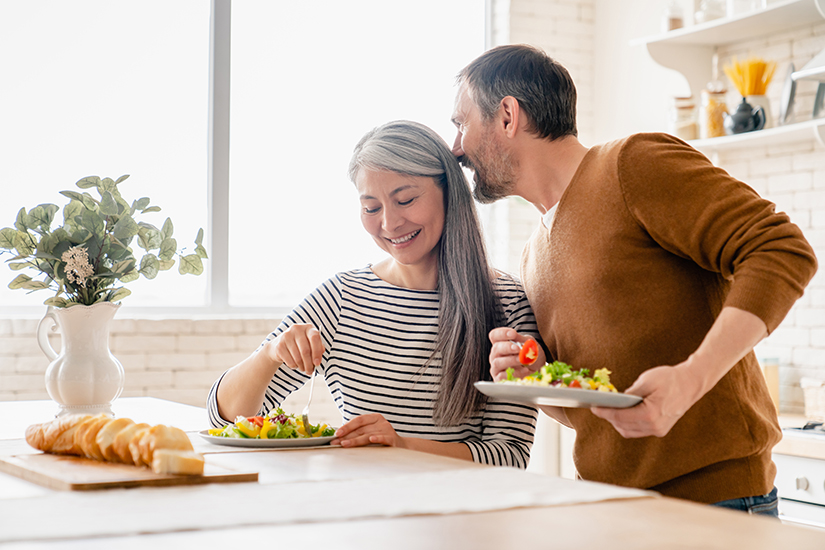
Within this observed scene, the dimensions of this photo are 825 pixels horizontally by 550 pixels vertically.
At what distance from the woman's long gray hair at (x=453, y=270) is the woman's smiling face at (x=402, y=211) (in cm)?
2

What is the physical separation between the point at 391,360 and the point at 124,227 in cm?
71

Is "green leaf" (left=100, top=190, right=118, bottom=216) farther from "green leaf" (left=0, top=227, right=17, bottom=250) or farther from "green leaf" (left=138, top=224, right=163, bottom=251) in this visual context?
"green leaf" (left=0, top=227, right=17, bottom=250)

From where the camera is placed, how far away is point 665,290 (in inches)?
63.0

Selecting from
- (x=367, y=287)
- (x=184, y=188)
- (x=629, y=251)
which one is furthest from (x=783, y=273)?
(x=184, y=188)

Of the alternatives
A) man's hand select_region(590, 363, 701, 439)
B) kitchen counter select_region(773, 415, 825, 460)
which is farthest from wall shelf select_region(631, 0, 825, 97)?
man's hand select_region(590, 363, 701, 439)

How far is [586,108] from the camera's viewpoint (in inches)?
189

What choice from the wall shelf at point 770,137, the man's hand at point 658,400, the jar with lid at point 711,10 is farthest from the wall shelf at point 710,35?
the man's hand at point 658,400

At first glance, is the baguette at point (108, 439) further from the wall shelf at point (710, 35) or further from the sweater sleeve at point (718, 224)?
the wall shelf at point (710, 35)

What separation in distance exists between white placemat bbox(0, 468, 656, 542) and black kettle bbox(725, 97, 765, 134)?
2.84m

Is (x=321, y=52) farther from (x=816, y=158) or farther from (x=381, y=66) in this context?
(x=816, y=158)

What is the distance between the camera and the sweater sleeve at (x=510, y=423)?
1.72 m

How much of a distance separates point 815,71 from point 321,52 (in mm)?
2249

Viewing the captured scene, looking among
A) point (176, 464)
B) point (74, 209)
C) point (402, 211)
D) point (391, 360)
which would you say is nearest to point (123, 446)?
point (176, 464)

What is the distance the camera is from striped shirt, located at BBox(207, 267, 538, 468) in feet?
6.01
